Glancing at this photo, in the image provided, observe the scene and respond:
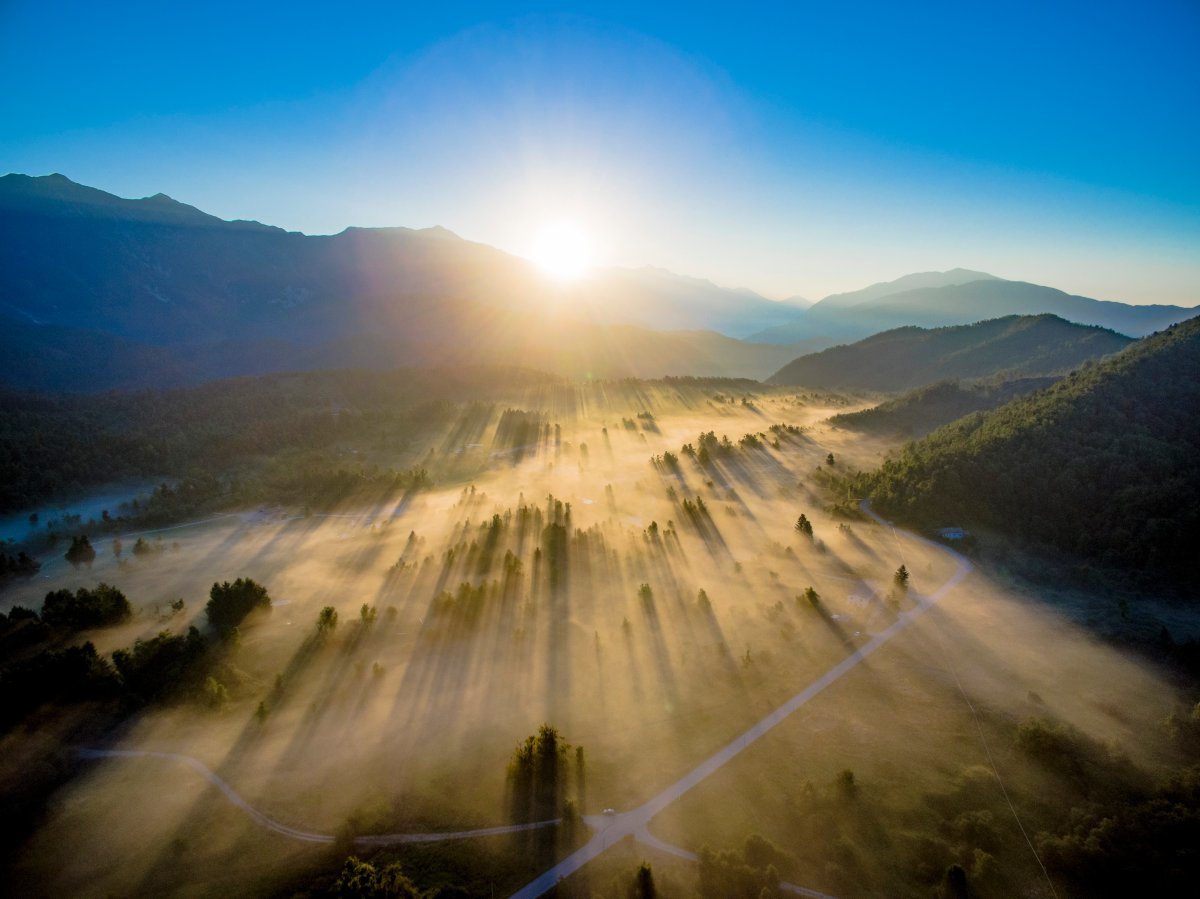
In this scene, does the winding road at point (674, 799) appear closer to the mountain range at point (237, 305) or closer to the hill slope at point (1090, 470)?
the hill slope at point (1090, 470)

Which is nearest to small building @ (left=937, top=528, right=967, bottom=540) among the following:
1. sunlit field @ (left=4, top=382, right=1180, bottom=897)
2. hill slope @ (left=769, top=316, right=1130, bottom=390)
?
sunlit field @ (left=4, top=382, right=1180, bottom=897)

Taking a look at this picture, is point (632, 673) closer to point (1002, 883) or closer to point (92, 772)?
point (1002, 883)

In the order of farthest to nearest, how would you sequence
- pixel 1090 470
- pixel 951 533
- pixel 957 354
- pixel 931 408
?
1. pixel 957 354
2. pixel 931 408
3. pixel 951 533
4. pixel 1090 470

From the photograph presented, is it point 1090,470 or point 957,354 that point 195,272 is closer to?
point 957,354

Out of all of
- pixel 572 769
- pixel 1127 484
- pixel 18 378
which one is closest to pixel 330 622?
pixel 572 769

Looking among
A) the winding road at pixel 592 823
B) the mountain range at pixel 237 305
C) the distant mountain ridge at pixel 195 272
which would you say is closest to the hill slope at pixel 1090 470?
the winding road at pixel 592 823

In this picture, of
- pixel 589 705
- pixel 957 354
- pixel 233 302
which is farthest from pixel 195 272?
pixel 957 354

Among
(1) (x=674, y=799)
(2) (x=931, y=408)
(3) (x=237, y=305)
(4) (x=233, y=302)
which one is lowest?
(1) (x=674, y=799)
